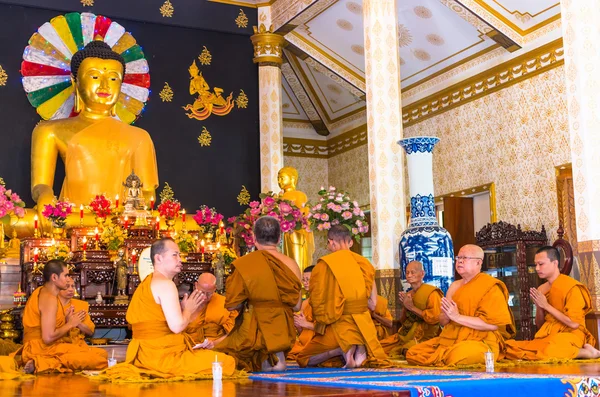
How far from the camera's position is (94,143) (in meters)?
10.8

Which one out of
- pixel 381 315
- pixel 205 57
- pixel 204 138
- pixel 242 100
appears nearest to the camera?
pixel 381 315

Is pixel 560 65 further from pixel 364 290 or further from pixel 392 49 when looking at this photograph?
pixel 364 290

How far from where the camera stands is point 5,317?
772cm

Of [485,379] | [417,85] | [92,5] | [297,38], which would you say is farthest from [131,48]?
[485,379]

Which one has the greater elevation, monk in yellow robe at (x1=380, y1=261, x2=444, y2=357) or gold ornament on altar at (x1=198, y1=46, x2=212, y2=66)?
gold ornament on altar at (x1=198, y1=46, x2=212, y2=66)

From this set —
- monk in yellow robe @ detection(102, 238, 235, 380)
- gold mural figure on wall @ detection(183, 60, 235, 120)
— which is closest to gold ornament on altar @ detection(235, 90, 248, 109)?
gold mural figure on wall @ detection(183, 60, 235, 120)

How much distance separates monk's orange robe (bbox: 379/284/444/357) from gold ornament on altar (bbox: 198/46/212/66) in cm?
575

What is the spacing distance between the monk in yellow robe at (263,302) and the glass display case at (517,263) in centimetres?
418

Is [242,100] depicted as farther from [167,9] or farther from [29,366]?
[29,366]

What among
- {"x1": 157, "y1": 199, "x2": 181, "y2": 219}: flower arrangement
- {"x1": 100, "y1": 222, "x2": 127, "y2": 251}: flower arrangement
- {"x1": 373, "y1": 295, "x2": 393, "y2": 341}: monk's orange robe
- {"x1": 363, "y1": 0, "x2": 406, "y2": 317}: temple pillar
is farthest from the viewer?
{"x1": 157, "y1": 199, "x2": 181, "y2": 219}: flower arrangement

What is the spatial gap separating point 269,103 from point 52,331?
19.6ft

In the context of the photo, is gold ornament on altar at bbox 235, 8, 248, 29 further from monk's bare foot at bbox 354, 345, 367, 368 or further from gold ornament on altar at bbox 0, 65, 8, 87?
monk's bare foot at bbox 354, 345, 367, 368

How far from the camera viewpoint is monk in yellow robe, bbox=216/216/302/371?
18.5 feet

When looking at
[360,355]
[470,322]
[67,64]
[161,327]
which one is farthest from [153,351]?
[67,64]
